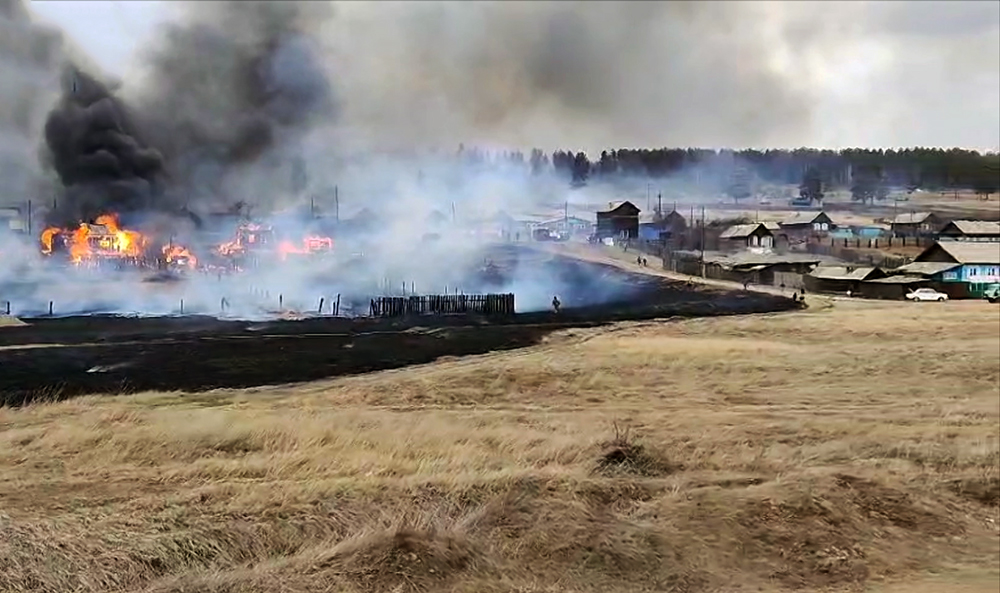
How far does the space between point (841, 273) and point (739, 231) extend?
199 inches

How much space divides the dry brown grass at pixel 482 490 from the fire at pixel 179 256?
197 inches

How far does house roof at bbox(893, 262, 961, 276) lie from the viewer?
26141 millimetres

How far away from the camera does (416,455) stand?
8.87 m

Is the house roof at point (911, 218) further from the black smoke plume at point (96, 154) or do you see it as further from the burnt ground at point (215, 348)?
the black smoke plume at point (96, 154)

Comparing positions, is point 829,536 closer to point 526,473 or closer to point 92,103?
point 526,473

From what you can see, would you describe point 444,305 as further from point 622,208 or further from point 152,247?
point 622,208

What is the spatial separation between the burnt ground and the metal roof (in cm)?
1923

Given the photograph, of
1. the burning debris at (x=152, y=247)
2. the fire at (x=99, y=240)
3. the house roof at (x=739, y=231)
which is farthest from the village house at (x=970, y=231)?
the fire at (x=99, y=240)

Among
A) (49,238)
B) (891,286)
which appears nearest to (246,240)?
(49,238)

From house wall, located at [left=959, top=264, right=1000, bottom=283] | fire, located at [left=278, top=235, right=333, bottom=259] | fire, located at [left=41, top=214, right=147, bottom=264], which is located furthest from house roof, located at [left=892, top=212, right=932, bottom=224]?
fire, located at [left=41, top=214, right=147, bottom=264]

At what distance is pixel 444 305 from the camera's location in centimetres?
1631

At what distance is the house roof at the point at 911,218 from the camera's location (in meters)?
31.5

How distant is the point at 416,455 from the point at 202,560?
2789mm

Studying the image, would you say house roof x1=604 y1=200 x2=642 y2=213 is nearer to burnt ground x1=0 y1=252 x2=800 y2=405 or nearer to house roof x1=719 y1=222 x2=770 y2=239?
house roof x1=719 y1=222 x2=770 y2=239
